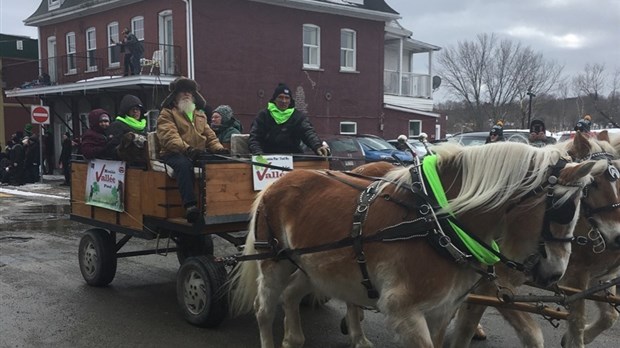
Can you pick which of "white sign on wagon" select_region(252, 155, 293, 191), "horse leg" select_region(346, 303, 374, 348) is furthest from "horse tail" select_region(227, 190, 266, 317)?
"white sign on wagon" select_region(252, 155, 293, 191)

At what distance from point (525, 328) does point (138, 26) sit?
69.4 ft

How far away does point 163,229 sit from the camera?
19.1ft

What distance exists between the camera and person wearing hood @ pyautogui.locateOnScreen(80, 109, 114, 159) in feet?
21.1

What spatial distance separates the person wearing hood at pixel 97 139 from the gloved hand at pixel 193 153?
4.65 feet

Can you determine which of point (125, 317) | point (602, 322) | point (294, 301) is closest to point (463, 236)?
point (294, 301)

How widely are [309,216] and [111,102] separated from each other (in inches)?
789

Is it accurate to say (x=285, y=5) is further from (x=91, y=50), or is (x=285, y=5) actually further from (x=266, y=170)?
(x=266, y=170)

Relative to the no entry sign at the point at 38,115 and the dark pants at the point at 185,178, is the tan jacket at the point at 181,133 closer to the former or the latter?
the dark pants at the point at 185,178

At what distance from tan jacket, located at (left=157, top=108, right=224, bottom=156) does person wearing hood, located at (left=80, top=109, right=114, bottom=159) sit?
113 centimetres

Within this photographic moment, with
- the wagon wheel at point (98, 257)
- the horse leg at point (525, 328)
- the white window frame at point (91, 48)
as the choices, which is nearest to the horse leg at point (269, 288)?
the horse leg at point (525, 328)

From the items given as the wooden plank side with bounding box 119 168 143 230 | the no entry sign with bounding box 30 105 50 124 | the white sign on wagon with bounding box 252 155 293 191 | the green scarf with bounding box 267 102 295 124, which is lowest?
the wooden plank side with bounding box 119 168 143 230

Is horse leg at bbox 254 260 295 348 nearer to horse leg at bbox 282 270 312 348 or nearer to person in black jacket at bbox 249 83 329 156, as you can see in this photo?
horse leg at bbox 282 270 312 348

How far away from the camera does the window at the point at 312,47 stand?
2409cm

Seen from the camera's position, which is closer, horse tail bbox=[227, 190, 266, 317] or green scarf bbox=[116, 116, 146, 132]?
horse tail bbox=[227, 190, 266, 317]
